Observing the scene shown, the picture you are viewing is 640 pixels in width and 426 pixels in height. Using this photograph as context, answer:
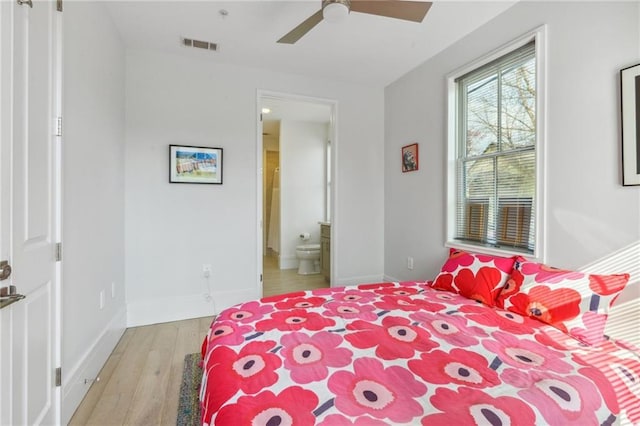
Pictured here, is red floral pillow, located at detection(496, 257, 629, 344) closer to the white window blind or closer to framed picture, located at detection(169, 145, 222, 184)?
the white window blind

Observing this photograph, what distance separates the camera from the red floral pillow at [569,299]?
1543mm

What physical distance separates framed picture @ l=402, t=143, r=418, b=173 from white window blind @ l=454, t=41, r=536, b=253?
51 cm

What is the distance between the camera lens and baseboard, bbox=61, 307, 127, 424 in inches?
63.3

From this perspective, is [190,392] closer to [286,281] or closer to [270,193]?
[286,281]

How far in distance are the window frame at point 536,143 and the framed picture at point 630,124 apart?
44 centimetres

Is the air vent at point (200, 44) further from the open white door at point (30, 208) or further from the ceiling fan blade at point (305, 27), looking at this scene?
the open white door at point (30, 208)

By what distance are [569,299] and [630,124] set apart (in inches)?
41.2

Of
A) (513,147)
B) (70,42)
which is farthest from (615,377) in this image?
(70,42)

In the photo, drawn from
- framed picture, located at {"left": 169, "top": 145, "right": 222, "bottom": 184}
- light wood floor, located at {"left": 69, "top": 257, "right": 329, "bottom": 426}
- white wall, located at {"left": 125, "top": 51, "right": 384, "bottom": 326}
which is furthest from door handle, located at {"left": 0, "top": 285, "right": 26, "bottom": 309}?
framed picture, located at {"left": 169, "top": 145, "right": 222, "bottom": 184}

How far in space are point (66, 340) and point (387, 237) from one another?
325 cm

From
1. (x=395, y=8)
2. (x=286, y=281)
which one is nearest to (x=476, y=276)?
(x=395, y=8)

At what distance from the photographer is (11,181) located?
3.73 feet

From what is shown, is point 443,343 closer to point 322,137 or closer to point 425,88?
point 425,88

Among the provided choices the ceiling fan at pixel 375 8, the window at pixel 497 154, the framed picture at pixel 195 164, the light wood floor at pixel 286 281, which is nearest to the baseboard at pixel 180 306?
the light wood floor at pixel 286 281
